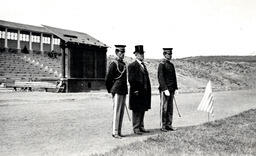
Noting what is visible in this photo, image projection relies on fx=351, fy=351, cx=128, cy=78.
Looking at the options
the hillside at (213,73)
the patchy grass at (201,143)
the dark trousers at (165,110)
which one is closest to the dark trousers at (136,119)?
the dark trousers at (165,110)

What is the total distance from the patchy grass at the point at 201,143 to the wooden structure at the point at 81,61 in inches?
716

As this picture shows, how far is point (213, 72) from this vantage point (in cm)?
5784

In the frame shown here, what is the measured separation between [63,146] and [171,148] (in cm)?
209

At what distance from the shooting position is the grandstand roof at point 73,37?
2572cm

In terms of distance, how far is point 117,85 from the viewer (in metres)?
7.99

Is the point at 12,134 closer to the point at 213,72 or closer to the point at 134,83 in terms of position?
the point at 134,83

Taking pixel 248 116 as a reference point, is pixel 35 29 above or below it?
above

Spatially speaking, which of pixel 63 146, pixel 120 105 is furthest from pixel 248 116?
pixel 63 146

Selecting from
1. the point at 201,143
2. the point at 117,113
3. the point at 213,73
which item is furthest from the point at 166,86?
the point at 213,73

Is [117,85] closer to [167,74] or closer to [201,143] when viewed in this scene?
[167,74]

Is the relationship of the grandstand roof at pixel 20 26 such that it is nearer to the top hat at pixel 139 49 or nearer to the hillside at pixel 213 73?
the hillside at pixel 213 73

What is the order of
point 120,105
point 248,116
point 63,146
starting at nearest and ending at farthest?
point 63,146 < point 120,105 < point 248,116

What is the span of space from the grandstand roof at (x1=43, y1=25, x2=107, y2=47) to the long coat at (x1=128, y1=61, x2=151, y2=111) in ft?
58.8

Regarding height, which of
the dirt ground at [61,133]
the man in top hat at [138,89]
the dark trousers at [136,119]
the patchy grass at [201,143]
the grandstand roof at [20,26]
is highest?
the grandstand roof at [20,26]
